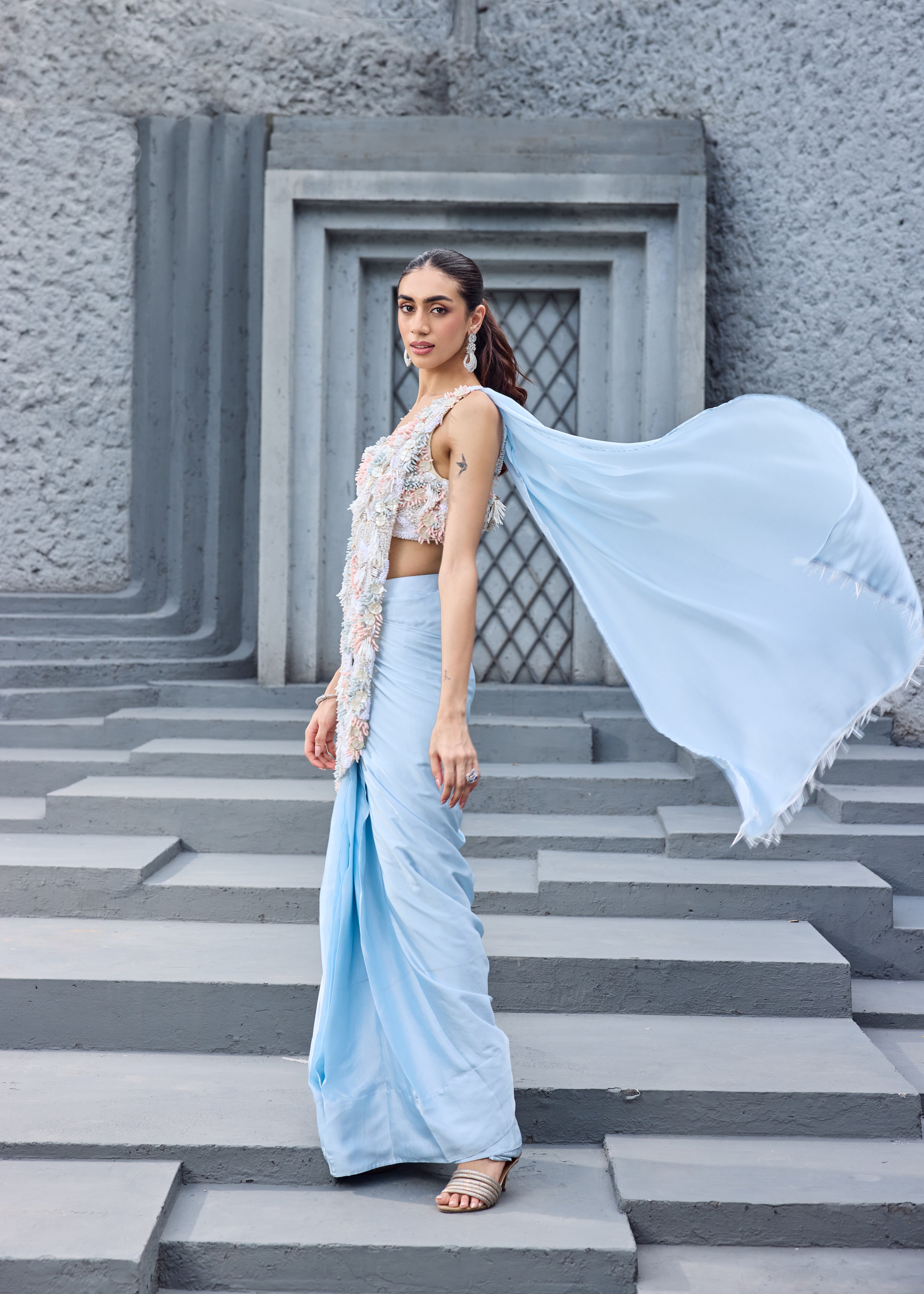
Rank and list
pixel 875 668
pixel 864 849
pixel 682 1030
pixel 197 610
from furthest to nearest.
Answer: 1. pixel 197 610
2. pixel 864 849
3. pixel 682 1030
4. pixel 875 668

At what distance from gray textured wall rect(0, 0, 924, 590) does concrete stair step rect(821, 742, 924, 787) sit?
3.67 ft

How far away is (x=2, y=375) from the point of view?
217 inches

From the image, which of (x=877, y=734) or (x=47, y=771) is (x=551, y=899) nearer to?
(x=877, y=734)

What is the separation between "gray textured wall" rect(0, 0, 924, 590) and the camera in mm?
5047

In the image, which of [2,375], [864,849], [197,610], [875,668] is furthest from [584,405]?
[875,668]

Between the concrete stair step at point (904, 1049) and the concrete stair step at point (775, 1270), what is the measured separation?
547mm

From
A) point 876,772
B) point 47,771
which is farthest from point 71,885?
point 876,772

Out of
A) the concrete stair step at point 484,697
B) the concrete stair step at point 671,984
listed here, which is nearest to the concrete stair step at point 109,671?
the concrete stair step at point 484,697

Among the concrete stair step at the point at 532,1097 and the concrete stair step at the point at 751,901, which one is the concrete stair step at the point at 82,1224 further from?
the concrete stair step at the point at 751,901

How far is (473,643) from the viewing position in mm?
2260

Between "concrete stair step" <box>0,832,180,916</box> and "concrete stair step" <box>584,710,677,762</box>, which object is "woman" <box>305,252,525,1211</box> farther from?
"concrete stair step" <box>584,710,677,762</box>

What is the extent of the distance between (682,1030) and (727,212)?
3980 millimetres

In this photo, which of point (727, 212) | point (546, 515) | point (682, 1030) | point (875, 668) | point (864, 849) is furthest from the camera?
point (727, 212)

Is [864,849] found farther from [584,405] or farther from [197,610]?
[197,610]
